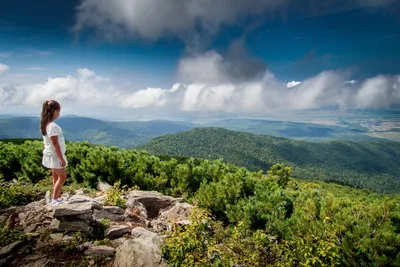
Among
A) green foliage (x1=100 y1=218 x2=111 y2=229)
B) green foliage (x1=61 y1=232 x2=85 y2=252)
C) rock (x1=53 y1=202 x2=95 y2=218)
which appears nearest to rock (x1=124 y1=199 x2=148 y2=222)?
green foliage (x1=100 y1=218 x2=111 y2=229)

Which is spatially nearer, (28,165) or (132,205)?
(132,205)

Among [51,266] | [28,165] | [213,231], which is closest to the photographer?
[51,266]

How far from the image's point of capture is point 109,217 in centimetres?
724

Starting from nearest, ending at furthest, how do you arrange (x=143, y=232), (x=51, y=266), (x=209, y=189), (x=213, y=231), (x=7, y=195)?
(x=51, y=266)
(x=143, y=232)
(x=213, y=231)
(x=7, y=195)
(x=209, y=189)

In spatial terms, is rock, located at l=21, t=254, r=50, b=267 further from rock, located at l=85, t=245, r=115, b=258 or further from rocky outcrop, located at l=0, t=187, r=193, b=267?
rock, located at l=85, t=245, r=115, b=258

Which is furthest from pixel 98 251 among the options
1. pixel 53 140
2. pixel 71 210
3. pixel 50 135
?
pixel 50 135

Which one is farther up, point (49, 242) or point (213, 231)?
point (49, 242)

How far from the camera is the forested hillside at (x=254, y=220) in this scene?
5098 mm

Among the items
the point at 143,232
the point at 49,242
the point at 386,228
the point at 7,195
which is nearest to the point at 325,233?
the point at 386,228

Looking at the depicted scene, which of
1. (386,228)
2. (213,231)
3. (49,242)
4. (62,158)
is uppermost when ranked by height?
(62,158)

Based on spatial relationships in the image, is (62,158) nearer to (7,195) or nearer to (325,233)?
(7,195)

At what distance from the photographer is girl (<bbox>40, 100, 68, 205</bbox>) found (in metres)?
7.07

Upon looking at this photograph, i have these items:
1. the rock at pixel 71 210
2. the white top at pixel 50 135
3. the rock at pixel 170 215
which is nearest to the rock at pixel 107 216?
the rock at pixel 71 210

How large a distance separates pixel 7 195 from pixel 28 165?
5724 millimetres
